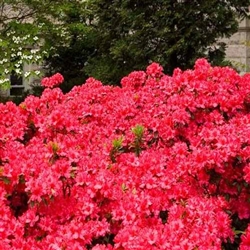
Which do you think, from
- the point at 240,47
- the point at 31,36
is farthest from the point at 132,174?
the point at 240,47

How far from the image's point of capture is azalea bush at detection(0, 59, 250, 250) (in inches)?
96.3

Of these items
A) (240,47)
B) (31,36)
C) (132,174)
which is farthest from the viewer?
(240,47)

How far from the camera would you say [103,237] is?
8.54 ft

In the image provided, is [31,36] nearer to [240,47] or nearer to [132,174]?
[240,47]

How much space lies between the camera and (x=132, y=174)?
2.80 meters

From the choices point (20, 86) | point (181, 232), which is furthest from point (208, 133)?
point (20, 86)

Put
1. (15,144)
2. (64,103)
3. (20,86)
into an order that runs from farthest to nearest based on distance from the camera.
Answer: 1. (20,86)
2. (64,103)
3. (15,144)

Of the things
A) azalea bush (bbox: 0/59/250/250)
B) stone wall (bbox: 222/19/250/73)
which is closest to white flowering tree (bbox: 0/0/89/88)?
stone wall (bbox: 222/19/250/73)

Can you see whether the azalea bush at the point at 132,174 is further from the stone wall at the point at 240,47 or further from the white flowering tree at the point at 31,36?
the stone wall at the point at 240,47

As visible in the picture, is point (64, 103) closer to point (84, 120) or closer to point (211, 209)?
point (84, 120)

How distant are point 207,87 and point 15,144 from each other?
1.28 metres

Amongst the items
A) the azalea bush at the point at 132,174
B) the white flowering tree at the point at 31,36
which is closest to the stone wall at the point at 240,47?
the white flowering tree at the point at 31,36

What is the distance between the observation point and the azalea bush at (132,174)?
245 cm

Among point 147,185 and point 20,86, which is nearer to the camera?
point 147,185
